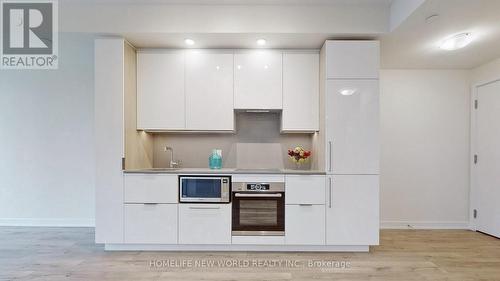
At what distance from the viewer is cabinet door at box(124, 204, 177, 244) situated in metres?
3.19

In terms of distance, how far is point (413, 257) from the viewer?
10.2ft

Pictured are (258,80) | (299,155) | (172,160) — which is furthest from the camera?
(172,160)

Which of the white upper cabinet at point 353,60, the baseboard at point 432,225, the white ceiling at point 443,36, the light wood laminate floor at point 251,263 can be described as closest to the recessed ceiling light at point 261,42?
the white upper cabinet at point 353,60

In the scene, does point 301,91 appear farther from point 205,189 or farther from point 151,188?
point 151,188

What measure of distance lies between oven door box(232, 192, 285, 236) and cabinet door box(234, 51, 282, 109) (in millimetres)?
1048

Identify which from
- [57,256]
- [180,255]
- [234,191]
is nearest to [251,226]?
[234,191]

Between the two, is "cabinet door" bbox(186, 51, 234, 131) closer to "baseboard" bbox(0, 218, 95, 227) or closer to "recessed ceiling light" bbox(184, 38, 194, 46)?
"recessed ceiling light" bbox(184, 38, 194, 46)

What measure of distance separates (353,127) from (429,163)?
185 centimetres

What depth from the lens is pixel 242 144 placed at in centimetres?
394

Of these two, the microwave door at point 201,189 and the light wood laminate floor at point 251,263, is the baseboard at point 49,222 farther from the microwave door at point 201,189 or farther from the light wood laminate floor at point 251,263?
the microwave door at point 201,189

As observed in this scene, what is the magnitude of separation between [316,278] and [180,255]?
1416mm

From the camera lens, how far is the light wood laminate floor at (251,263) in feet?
8.70

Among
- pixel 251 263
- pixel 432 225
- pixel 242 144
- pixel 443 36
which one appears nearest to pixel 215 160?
pixel 242 144

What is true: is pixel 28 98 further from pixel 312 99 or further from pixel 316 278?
pixel 316 278
